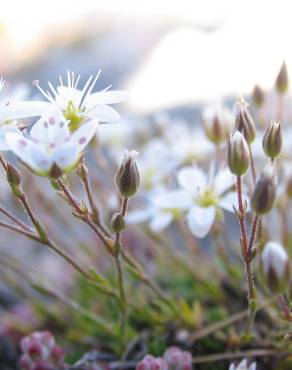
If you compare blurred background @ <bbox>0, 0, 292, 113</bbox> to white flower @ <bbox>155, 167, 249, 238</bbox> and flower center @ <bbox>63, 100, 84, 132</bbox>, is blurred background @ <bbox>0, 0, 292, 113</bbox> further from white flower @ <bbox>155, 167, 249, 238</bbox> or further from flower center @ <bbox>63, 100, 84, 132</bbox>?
flower center @ <bbox>63, 100, 84, 132</bbox>

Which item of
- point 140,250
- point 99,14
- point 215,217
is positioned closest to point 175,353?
point 215,217

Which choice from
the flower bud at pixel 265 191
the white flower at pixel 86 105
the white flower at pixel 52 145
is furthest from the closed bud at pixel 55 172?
the flower bud at pixel 265 191

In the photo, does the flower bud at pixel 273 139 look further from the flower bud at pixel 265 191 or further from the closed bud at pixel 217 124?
the closed bud at pixel 217 124

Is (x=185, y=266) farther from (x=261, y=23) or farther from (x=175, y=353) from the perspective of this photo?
(x=261, y=23)

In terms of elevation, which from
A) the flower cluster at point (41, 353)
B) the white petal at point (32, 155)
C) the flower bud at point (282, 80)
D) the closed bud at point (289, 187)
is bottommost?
the flower cluster at point (41, 353)

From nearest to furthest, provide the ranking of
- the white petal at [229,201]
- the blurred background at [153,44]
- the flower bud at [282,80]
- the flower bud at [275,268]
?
the flower bud at [275,268], the white petal at [229,201], the flower bud at [282,80], the blurred background at [153,44]

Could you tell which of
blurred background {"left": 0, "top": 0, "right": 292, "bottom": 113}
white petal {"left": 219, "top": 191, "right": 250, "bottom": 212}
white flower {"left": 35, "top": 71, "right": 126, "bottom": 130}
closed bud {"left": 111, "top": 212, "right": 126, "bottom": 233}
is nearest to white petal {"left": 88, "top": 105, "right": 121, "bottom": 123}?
white flower {"left": 35, "top": 71, "right": 126, "bottom": 130}

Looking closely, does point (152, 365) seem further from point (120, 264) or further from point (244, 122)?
point (244, 122)

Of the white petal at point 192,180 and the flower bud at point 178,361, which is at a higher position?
the white petal at point 192,180
